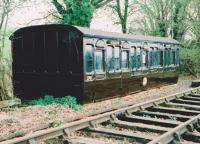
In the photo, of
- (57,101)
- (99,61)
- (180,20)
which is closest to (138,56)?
(99,61)

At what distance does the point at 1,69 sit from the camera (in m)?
13.4

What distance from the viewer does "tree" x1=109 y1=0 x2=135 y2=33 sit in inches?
1357

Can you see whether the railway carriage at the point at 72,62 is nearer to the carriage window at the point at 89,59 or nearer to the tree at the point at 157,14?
the carriage window at the point at 89,59

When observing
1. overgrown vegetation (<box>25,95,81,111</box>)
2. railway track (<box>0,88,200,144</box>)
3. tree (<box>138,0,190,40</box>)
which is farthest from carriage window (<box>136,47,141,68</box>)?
tree (<box>138,0,190,40</box>)

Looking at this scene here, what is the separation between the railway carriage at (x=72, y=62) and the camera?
505 inches

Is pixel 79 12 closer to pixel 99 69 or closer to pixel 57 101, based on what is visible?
pixel 99 69

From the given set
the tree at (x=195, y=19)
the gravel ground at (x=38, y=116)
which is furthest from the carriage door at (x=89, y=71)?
the tree at (x=195, y=19)

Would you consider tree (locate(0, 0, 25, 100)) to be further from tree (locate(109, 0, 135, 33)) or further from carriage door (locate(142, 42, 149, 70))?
tree (locate(109, 0, 135, 33))

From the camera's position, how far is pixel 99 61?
44.7 feet

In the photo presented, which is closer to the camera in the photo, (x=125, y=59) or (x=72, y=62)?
(x=72, y=62)

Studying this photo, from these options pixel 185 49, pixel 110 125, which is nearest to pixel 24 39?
pixel 110 125

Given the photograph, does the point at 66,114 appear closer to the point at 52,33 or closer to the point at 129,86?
the point at 52,33

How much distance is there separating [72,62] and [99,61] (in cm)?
121

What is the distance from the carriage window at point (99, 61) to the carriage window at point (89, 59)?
0.37 m
